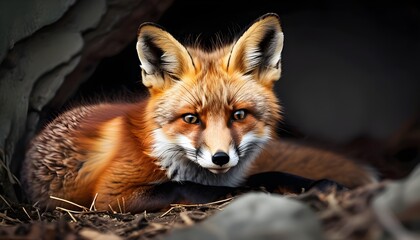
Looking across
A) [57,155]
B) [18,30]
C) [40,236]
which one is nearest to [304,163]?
[57,155]

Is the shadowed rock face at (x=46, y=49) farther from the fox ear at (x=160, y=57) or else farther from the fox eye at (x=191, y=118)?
the fox eye at (x=191, y=118)

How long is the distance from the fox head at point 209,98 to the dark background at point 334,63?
4.80 feet

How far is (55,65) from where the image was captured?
464cm

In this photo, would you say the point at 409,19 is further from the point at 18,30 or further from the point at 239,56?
the point at 18,30

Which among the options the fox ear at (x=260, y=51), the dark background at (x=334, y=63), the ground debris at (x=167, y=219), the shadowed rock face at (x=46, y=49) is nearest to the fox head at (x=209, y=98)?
the fox ear at (x=260, y=51)

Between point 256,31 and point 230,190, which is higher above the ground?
point 256,31

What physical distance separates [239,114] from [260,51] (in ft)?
1.52

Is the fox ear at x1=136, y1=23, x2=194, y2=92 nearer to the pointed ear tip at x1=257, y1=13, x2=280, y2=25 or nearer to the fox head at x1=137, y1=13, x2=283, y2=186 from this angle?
the fox head at x1=137, y1=13, x2=283, y2=186

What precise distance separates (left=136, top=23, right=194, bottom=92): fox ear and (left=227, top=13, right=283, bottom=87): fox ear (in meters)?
0.28

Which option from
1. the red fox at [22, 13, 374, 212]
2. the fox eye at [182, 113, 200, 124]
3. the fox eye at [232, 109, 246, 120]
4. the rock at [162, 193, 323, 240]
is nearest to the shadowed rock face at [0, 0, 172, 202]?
the red fox at [22, 13, 374, 212]

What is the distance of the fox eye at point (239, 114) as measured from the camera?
3.66m

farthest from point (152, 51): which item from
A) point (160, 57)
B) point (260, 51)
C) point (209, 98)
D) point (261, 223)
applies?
point (261, 223)

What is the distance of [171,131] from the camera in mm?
3709

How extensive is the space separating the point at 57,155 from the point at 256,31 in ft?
4.98
